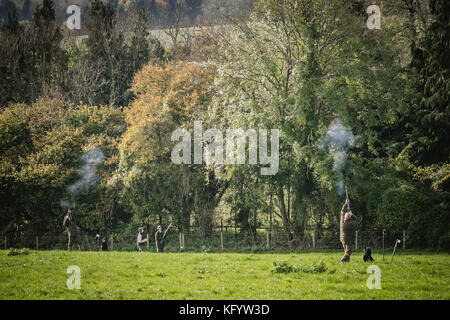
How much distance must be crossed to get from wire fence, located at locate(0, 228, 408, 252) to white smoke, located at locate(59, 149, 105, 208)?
2.83 m

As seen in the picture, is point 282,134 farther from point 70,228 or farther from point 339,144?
point 70,228

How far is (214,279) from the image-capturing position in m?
14.5

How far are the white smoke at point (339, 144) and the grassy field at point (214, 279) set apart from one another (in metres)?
8.02

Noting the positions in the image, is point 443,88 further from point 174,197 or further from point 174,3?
point 174,3

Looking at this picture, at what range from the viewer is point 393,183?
2642 cm

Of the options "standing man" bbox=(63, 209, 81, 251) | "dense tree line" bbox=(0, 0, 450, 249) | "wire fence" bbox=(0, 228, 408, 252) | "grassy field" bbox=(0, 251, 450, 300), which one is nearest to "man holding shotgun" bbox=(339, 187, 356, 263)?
"grassy field" bbox=(0, 251, 450, 300)

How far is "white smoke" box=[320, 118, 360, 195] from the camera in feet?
83.6

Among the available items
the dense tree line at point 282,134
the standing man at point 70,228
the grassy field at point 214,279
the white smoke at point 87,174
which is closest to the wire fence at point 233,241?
the dense tree line at point 282,134

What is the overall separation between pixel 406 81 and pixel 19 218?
25.8 m

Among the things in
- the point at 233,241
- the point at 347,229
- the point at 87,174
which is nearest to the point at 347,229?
the point at 347,229

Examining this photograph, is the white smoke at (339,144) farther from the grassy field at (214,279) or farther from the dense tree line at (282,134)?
the grassy field at (214,279)

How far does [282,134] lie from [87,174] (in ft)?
46.9
